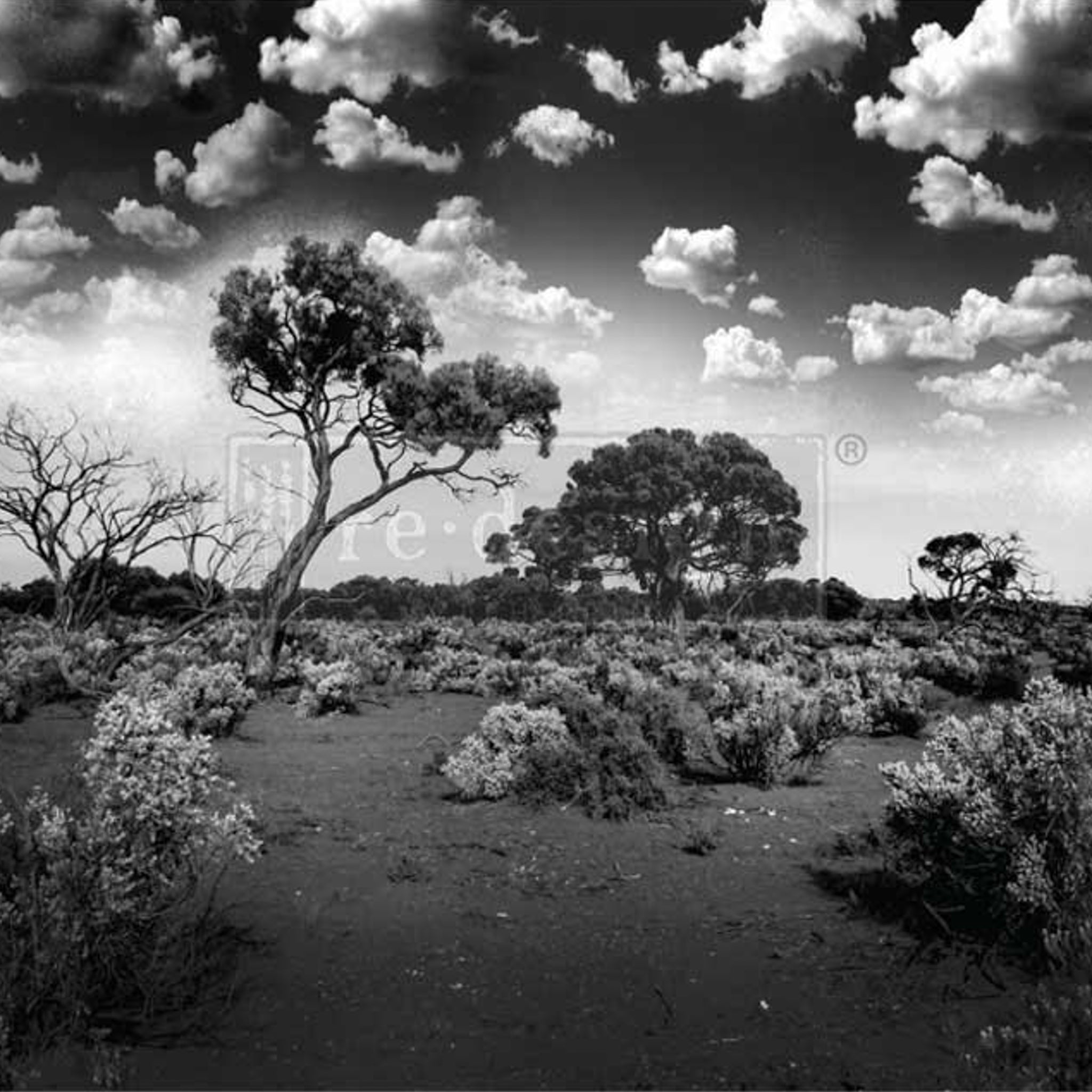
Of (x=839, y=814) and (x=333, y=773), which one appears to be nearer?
→ (x=839, y=814)

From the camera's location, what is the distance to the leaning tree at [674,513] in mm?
58406

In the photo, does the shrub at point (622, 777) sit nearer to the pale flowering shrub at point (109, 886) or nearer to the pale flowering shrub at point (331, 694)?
the pale flowering shrub at point (109, 886)

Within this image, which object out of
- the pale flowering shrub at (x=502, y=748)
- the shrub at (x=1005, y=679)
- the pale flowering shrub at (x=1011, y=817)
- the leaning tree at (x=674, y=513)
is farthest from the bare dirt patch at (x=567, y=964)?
the leaning tree at (x=674, y=513)

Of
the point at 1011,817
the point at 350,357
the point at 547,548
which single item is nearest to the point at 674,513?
the point at 547,548

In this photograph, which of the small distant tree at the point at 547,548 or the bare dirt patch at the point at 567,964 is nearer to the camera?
the bare dirt patch at the point at 567,964

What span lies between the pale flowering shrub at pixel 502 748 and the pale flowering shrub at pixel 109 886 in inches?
180

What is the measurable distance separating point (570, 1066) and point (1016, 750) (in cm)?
361

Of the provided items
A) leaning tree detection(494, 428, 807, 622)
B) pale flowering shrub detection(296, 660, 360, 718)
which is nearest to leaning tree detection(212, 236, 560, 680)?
pale flowering shrub detection(296, 660, 360, 718)

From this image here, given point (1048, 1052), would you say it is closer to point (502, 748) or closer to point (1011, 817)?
point (1011, 817)

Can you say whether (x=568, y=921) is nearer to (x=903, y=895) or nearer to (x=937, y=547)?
(x=903, y=895)

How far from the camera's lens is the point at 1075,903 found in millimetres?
5609

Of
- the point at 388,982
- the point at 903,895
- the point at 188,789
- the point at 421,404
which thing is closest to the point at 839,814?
the point at 903,895

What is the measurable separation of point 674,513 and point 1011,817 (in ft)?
176

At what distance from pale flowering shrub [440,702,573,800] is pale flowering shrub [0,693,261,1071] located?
4567 millimetres
